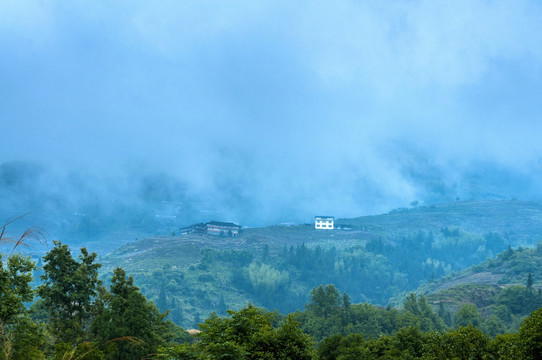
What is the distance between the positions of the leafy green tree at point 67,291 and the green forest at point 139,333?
119mm

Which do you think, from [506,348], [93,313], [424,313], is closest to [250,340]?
[506,348]

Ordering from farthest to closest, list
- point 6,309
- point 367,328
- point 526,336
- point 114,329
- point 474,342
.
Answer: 1. point 367,328
2. point 114,329
3. point 474,342
4. point 526,336
5. point 6,309

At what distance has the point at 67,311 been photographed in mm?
74062

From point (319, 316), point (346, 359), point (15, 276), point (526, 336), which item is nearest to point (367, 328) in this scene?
point (319, 316)

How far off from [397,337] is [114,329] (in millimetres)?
31495

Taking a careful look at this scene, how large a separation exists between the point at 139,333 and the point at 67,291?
13144 millimetres

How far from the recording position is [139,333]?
66.3 meters

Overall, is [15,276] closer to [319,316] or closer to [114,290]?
[114,290]

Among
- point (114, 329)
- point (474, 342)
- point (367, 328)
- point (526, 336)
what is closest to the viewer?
point (526, 336)

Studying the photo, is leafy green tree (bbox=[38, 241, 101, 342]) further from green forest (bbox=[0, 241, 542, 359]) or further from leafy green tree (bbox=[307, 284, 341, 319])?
leafy green tree (bbox=[307, 284, 341, 319])

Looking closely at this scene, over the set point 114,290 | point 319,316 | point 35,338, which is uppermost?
point 319,316

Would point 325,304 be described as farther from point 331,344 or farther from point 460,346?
point 460,346

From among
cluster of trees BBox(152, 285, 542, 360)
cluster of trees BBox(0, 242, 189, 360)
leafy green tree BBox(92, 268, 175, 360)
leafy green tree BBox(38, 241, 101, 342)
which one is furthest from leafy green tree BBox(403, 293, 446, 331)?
leafy green tree BBox(38, 241, 101, 342)

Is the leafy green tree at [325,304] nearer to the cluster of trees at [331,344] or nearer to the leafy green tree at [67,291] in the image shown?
the cluster of trees at [331,344]
